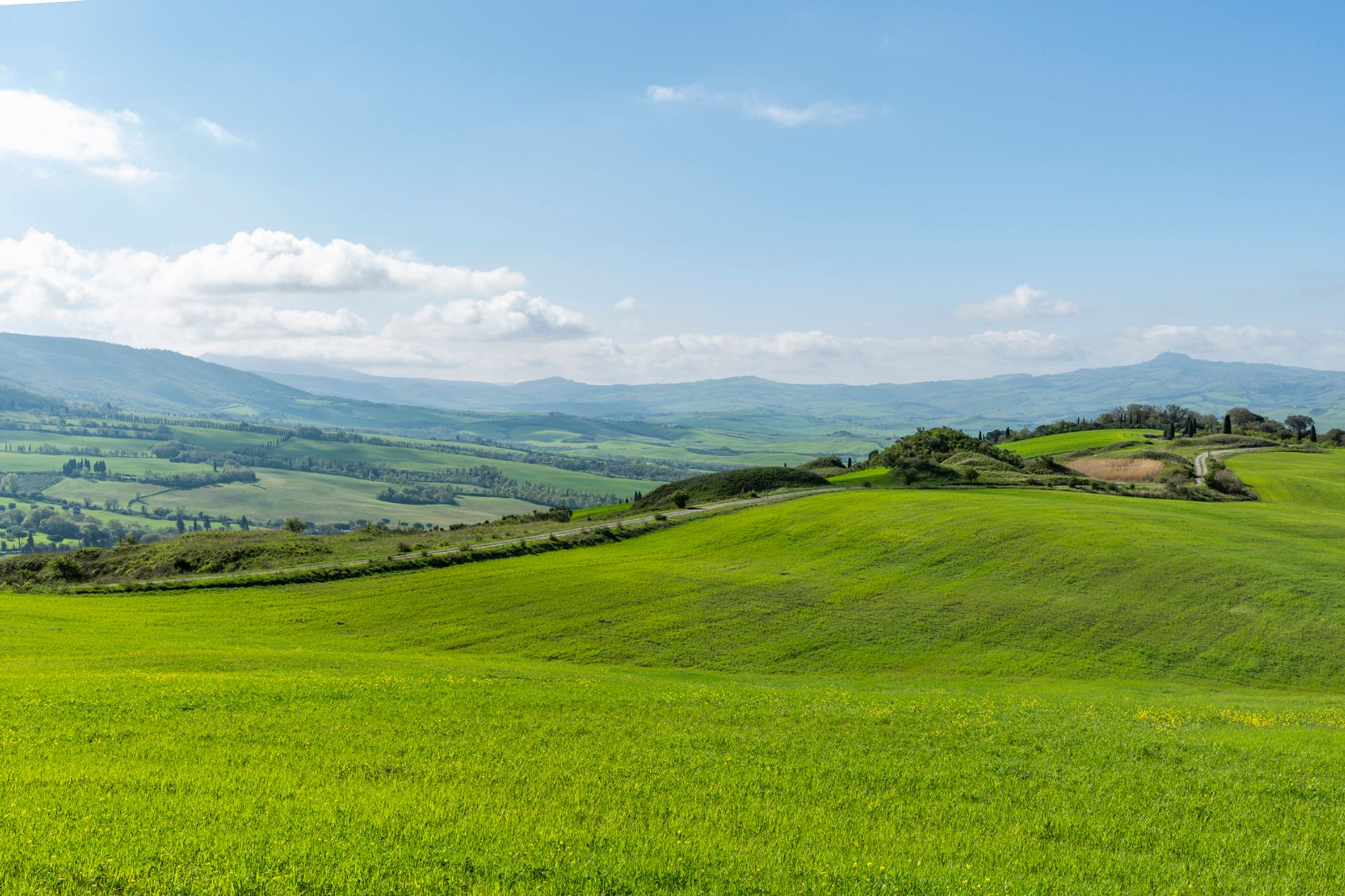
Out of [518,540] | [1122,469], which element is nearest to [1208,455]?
[1122,469]

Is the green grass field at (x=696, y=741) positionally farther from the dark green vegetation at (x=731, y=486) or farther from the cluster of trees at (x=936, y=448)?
the cluster of trees at (x=936, y=448)

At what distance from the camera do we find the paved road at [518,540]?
63344 mm

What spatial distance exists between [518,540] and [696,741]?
61747mm

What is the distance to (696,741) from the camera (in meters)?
19.1

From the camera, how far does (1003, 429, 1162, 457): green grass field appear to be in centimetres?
16538

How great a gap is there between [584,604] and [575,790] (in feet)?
124

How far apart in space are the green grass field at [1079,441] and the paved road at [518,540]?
87296 mm

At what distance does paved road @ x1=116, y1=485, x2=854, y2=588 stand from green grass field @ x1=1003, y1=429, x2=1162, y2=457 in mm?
87296

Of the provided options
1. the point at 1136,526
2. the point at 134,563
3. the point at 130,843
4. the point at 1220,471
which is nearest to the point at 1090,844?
the point at 130,843

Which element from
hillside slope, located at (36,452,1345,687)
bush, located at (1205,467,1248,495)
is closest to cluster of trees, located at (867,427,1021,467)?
bush, located at (1205,467,1248,495)

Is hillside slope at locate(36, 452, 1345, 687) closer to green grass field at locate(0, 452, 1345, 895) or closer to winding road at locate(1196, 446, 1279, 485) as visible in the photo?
green grass field at locate(0, 452, 1345, 895)

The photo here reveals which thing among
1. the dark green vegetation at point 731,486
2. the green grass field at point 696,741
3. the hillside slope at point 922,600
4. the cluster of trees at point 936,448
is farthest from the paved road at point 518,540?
the cluster of trees at point 936,448

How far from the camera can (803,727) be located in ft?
69.3

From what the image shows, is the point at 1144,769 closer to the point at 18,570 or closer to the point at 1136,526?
the point at 1136,526
